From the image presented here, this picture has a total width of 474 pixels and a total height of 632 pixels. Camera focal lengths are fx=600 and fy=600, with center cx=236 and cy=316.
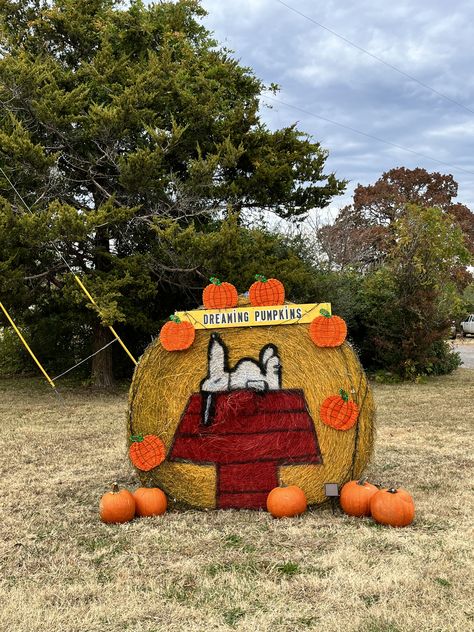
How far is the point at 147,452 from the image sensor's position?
15.3ft

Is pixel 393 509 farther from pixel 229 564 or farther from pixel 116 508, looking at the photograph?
pixel 116 508

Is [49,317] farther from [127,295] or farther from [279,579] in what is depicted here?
[279,579]

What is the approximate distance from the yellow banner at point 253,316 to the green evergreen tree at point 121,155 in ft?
18.3

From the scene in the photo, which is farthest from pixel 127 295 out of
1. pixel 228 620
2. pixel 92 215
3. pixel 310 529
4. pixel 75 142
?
pixel 228 620

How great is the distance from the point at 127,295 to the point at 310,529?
8.66 meters

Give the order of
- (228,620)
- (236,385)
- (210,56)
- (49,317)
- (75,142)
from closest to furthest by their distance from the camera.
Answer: (228,620), (236,385), (75,142), (210,56), (49,317)

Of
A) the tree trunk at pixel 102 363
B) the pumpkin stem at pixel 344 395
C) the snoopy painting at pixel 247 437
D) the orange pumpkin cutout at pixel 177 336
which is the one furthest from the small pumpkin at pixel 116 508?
the tree trunk at pixel 102 363

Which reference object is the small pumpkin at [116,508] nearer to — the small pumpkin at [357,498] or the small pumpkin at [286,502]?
the small pumpkin at [286,502]

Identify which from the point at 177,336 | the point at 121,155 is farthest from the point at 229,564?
the point at 121,155

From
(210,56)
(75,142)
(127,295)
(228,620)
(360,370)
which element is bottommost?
(228,620)

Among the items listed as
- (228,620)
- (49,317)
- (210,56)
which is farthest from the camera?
(49,317)

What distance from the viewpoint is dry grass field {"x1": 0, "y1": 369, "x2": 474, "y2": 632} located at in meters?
2.99

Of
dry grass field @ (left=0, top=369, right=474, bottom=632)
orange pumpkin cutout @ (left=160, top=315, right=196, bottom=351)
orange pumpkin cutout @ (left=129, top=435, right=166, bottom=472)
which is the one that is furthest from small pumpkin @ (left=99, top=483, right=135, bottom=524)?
orange pumpkin cutout @ (left=160, top=315, right=196, bottom=351)

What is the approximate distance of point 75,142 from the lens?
11688 millimetres
